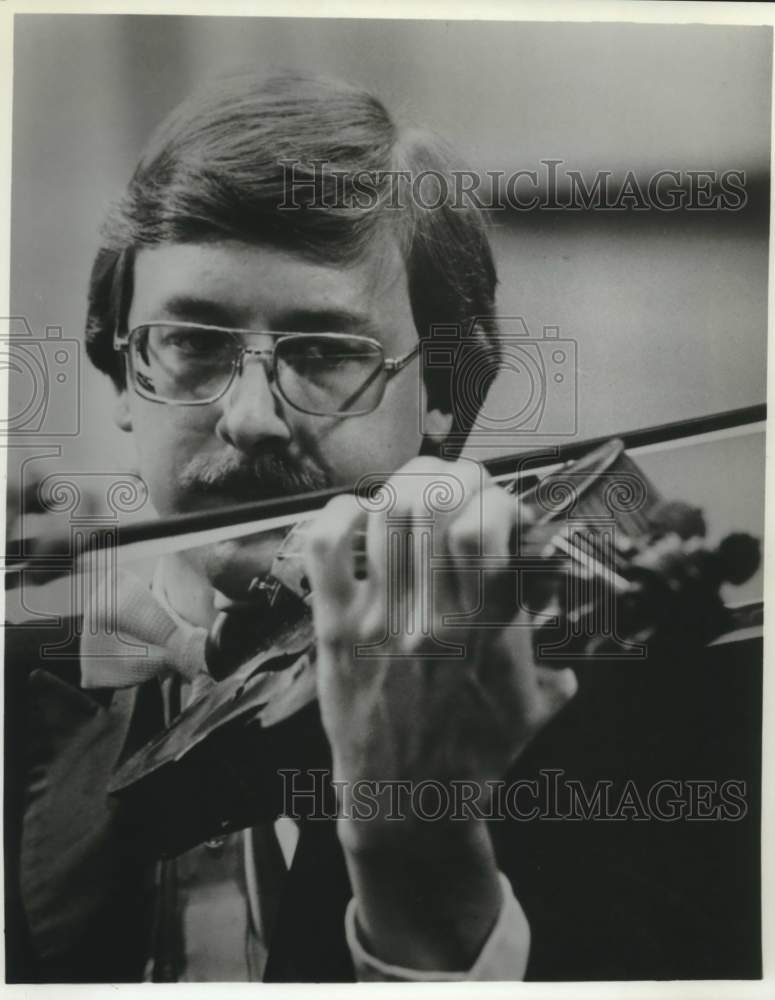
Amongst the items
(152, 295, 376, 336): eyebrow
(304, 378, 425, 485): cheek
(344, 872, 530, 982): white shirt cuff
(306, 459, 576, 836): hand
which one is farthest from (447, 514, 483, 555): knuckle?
(344, 872, 530, 982): white shirt cuff

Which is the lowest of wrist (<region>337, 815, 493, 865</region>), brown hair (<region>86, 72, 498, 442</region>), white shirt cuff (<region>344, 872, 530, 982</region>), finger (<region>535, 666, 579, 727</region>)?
white shirt cuff (<region>344, 872, 530, 982</region>)

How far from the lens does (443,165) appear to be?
131 centimetres

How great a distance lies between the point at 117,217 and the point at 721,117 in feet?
3.26

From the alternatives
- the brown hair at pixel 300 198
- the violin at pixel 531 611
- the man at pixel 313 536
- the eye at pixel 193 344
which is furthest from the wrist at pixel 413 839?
the eye at pixel 193 344

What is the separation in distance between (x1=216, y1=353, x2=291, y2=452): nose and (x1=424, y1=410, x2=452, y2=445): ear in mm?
223

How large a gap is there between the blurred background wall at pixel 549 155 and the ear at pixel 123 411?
0.02m

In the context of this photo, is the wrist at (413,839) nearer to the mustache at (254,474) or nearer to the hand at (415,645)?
the hand at (415,645)

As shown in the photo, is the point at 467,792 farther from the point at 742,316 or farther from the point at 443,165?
the point at 443,165

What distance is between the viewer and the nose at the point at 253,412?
50.5 inches

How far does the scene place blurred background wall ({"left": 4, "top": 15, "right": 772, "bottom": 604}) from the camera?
51.4 inches

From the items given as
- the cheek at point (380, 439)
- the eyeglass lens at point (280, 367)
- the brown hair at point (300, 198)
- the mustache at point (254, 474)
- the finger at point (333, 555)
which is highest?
the brown hair at point (300, 198)

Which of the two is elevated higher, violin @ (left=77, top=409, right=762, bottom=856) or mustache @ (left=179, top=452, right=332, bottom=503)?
mustache @ (left=179, top=452, right=332, bottom=503)

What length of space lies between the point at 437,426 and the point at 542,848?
701 millimetres

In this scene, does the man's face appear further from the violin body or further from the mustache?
the violin body
